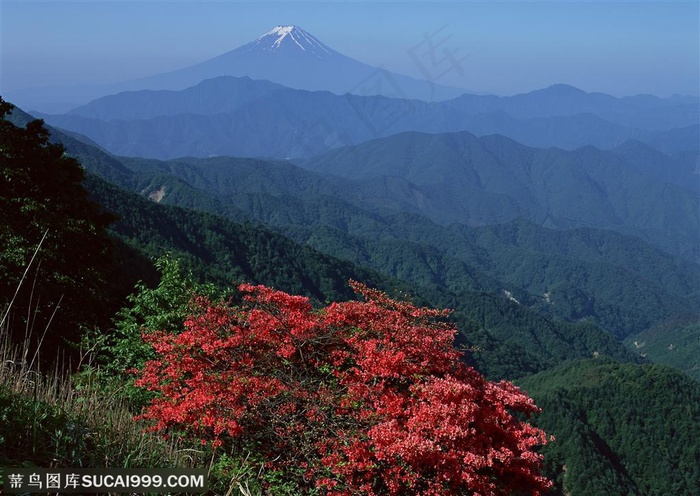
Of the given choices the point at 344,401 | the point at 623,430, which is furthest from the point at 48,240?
the point at 623,430

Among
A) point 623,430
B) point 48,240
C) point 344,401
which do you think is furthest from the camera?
point 623,430

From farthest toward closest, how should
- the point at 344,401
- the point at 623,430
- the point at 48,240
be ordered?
1. the point at 623,430
2. the point at 48,240
3. the point at 344,401

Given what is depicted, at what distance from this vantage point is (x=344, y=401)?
8039 mm

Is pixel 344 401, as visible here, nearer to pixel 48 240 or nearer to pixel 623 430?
pixel 48 240

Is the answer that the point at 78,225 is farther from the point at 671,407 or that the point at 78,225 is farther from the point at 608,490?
the point at 671,407

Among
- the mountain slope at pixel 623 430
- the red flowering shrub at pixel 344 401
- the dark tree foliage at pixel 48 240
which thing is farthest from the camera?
the mountain slope at pixel 623 430

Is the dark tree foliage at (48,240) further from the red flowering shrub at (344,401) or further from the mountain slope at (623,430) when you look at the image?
the mountain slope at (623,430)

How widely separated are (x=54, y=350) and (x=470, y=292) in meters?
151

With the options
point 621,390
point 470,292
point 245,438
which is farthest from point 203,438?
point 470,292

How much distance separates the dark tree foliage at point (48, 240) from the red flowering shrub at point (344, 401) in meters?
5.55

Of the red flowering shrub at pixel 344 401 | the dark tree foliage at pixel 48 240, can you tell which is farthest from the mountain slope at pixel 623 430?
the red flowering shrub at pixel 344 401

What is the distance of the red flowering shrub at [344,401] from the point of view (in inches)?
286

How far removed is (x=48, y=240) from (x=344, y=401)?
10.4 m

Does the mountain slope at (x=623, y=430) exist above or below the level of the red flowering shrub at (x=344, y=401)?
below
